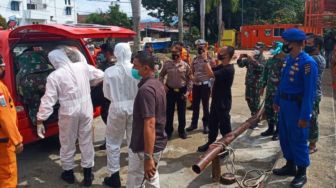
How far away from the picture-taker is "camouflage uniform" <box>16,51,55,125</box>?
16.1 ft

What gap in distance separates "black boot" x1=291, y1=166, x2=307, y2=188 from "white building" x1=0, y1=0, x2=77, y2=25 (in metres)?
50.2

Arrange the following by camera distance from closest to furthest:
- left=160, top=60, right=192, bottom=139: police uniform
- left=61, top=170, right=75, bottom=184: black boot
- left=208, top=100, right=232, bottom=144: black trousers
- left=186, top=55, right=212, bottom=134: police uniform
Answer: left=61, top=170, right=75, bottom=184: black boot < left=208, top=100, right=232, bottom=144: black trousers < left=160, top=60, right=192, bottom=139: police uniform < left=186, top=55, right=212, bottom=134: police uniform

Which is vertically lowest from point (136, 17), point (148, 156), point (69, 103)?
point (148, 156)

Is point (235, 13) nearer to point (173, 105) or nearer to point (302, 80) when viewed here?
point (173, 105)

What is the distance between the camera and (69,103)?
431 cm

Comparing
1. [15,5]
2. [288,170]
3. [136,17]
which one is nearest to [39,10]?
[15,5]

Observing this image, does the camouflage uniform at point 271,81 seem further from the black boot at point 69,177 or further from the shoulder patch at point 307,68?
the black boot at point 69,177

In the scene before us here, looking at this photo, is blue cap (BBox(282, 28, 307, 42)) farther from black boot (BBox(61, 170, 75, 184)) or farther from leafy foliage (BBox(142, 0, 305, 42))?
leafy foliage (BBox(142, 0, 305, 42))

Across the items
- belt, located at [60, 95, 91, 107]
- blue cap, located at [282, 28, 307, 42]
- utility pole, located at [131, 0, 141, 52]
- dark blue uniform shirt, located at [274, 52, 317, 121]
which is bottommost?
belt, located at [60, 95, 91, 107]

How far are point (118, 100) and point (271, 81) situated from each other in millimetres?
2793

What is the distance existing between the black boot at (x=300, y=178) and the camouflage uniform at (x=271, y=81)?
1.94m

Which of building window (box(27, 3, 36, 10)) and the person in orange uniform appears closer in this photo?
the person in orange uniform

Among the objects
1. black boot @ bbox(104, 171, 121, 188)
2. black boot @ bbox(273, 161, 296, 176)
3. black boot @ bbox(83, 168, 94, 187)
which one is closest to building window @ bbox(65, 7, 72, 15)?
black boot @ bbox(83, 168, 94, 187)

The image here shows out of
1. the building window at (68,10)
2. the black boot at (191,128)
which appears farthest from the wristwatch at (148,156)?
the building window at (68,10)
